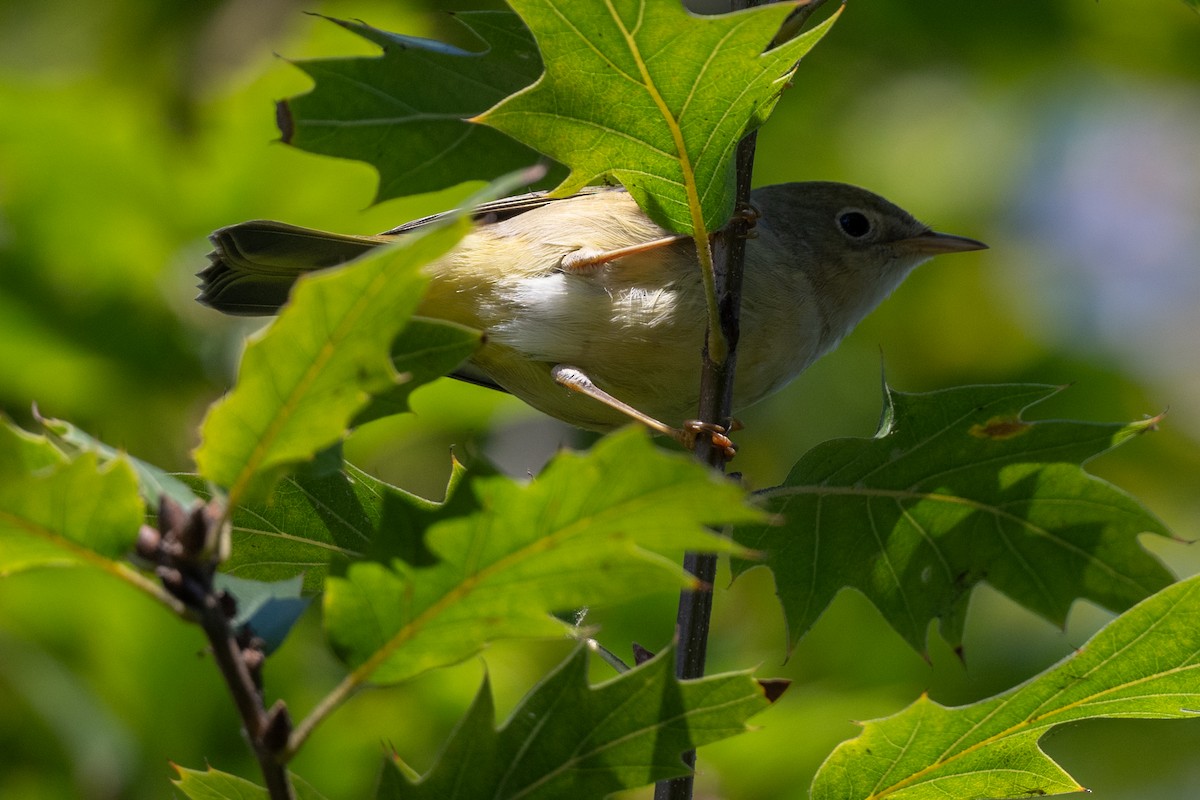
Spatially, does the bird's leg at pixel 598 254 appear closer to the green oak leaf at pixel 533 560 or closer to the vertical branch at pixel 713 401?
the vertical branch at pixel 713 401

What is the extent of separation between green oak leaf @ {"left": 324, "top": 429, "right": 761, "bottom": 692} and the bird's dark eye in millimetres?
2527

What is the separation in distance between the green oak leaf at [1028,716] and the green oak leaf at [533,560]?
0.77 meters

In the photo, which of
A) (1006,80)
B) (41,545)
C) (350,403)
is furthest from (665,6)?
(1006,80)

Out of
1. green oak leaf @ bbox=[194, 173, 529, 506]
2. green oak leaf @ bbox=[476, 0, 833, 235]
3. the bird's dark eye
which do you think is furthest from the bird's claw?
the bird's dark eye

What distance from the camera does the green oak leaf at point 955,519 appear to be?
279 centimetres

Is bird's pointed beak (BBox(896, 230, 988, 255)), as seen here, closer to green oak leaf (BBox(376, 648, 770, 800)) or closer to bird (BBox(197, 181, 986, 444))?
bird (BBox(197, 181, 986, 444))

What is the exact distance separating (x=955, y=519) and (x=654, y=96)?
48.7 inches

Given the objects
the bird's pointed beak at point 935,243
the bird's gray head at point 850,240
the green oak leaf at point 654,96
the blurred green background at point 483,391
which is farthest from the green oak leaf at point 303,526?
the bird's pointed beak at point 935,243

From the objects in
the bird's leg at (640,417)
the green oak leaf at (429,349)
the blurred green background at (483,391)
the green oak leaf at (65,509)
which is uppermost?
the green oak leaf at (429,349)

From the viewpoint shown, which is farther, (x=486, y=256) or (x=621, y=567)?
(x=486, y=256)

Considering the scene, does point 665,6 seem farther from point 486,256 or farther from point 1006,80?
point 1006,80

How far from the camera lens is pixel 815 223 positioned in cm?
404

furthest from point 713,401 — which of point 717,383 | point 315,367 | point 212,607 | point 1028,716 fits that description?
point 212,607

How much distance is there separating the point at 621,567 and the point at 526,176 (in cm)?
57
